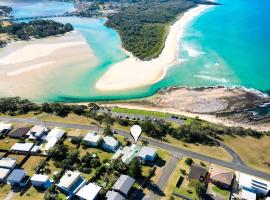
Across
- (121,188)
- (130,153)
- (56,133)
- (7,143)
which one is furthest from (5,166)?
(130,153)

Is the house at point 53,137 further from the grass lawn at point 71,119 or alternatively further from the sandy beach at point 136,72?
the sandy beach at point 136,72

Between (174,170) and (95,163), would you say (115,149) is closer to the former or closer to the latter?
(95,163)

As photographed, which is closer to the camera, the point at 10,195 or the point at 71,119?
the point at 10,195

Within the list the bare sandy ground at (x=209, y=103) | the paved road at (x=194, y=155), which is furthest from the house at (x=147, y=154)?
the bare sandy ground at (x=209, y=103)

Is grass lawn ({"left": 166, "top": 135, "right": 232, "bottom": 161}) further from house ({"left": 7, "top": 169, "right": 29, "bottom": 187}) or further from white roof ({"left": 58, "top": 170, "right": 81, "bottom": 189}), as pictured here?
house ({"left": 7, "top": 169, "right": 29, "bottom": 187})

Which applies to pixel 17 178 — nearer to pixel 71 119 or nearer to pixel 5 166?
pixel 5 166

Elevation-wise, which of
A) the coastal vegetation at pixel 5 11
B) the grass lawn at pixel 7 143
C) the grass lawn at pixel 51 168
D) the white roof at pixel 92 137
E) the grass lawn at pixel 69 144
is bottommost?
the grass lawn at pixel 51 168

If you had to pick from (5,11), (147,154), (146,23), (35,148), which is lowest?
(35,148)
